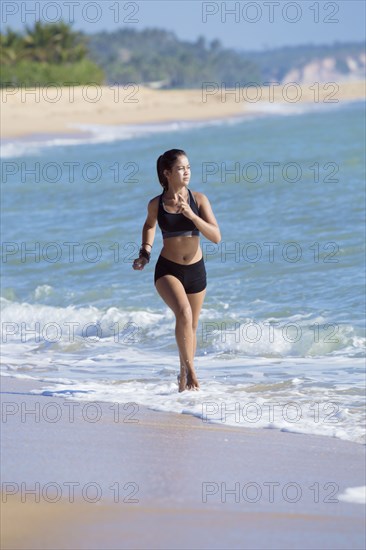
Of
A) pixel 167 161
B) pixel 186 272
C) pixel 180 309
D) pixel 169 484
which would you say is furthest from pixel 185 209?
pixel 169 484

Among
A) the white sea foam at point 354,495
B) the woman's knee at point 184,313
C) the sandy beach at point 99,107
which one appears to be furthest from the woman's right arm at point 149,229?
the sandy beach at point 99,107

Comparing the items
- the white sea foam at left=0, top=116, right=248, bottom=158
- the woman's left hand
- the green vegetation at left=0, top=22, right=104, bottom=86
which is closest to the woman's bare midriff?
the woman's left hand

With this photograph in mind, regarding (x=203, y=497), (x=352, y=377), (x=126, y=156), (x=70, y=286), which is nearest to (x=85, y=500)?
(x=203, y=497)

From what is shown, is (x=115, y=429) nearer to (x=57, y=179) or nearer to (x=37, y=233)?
(x=37, y=233)

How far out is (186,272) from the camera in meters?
6.98

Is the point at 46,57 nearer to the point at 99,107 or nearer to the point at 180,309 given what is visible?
the point at 99,107

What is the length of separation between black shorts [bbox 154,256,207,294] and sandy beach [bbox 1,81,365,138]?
112 ft

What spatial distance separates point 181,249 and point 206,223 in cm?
36

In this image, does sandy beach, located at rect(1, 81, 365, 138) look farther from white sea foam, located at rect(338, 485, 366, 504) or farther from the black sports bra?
white sea foam, located at rect(338, 485, 366, 504)

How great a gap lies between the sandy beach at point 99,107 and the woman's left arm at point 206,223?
34.4m

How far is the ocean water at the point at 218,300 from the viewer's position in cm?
740

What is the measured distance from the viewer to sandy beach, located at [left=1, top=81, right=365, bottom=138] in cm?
4641

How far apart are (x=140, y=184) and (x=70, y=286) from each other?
34.8ft

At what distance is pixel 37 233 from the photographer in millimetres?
15812
